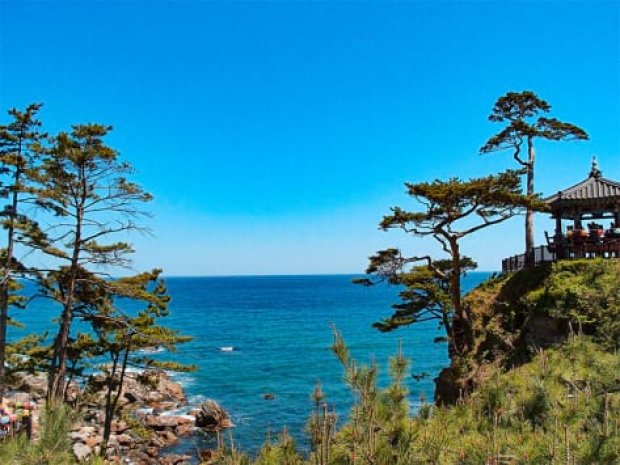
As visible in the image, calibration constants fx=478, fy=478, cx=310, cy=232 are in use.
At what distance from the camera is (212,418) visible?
917 inches

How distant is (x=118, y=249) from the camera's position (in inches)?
527

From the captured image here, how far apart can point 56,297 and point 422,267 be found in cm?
1231

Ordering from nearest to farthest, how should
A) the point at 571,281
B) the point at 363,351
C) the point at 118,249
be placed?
the point at 118,249, the point at 571,281, the point at 363,351

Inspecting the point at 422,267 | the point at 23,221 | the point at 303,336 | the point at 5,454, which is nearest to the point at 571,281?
the point at 422,267

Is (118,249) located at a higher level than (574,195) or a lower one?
lower

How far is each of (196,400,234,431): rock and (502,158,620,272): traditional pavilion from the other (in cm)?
1594

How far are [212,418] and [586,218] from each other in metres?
18.5

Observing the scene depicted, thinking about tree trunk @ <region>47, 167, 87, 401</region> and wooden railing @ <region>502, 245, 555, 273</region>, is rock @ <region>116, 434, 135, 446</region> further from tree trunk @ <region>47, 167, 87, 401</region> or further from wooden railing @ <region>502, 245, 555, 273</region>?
wooden railing @ <region>502, 245, 555, 273</region>

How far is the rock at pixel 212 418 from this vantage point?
23062mm

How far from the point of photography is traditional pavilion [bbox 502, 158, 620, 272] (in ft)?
51.2

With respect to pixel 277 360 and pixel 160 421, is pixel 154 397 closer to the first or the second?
pixel 160 421

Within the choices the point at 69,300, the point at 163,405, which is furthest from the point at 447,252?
the point at 163,405

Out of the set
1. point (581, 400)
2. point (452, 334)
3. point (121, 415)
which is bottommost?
point (121, 415)

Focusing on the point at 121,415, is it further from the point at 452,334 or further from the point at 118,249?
the point at 452,334
